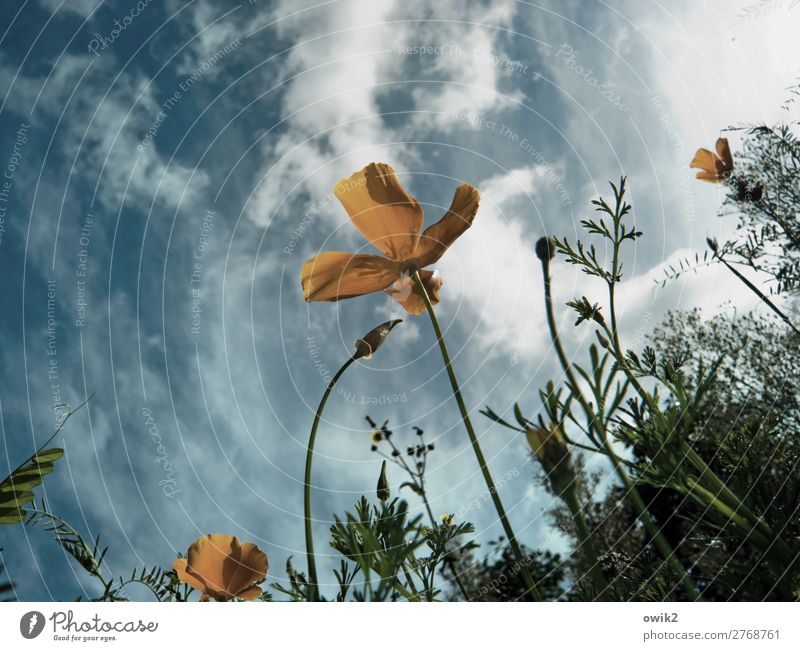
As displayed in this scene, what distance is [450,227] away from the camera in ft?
1.84

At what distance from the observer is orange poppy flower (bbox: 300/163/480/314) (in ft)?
1.75

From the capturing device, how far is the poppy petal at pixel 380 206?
20.8 inches

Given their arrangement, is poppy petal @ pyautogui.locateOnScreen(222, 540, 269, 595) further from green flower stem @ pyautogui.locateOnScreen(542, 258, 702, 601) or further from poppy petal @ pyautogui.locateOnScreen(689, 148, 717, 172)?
poppy petal @ pyautogui.locateOnScreen(689, 148, 717, 172)

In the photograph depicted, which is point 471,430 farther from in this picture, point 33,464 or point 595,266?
point 33,464

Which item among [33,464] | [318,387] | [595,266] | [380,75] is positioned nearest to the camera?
[33,464]

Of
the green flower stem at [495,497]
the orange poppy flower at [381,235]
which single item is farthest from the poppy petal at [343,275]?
the green flower stem at [495,497]

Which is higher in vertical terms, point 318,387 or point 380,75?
point 380,75

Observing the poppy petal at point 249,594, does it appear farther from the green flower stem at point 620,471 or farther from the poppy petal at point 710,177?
the poppy petal at point 710,177

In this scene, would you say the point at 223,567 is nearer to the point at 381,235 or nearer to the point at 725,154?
the point at 381,235

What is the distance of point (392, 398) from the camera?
2.42ft
